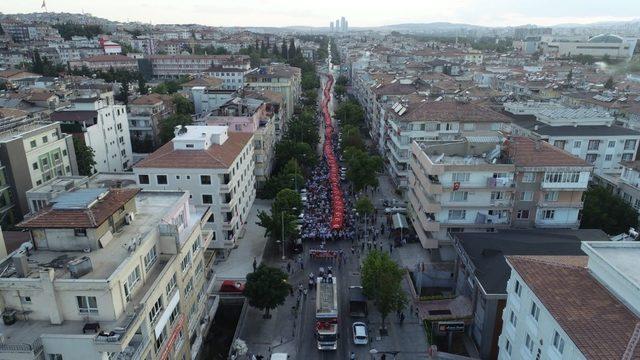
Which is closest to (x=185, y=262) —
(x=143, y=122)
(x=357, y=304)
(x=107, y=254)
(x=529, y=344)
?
(x=107, y=254)

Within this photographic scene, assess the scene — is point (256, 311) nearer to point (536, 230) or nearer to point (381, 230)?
point (381, 230)

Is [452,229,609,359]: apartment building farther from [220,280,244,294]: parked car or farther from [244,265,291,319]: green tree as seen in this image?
[220,280,244,294]: parked car

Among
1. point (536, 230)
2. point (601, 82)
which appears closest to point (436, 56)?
point (601, 82)

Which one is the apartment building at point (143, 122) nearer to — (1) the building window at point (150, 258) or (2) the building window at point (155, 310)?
(1) the building window at point (150, 258)

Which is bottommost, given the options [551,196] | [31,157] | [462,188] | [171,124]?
[171,124]

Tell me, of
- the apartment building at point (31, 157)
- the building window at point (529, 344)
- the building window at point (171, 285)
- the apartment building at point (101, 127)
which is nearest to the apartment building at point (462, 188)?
the building window at point (529, 344)

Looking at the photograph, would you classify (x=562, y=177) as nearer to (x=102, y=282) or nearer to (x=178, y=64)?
(x=102, y=282)
